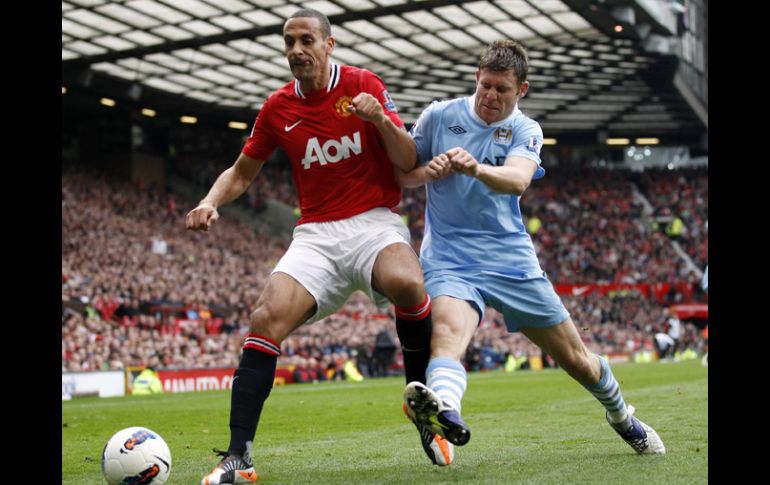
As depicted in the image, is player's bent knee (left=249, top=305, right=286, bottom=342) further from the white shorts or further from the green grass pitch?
the green grass pitch

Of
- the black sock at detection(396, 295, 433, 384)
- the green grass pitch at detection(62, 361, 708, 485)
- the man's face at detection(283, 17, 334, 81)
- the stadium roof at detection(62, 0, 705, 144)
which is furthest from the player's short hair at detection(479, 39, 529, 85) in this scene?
the stadium roof at detection(62, 0, 705, 144)

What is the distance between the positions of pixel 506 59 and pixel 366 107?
0.83 meters

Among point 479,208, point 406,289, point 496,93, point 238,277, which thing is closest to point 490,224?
point 479,208

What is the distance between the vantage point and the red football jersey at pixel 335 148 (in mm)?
5945

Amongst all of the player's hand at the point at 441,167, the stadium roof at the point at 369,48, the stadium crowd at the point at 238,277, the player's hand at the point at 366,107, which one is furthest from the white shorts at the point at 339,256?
the stadium roof at the point at 369,48

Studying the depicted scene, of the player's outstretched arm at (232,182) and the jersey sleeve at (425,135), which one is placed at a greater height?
the jersey sleeve at (425,135)

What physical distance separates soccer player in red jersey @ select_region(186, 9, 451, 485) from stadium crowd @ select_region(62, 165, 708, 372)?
35.3 ft

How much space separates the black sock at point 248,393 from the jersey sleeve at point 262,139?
135 centimetres

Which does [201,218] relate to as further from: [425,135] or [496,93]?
[496,93]

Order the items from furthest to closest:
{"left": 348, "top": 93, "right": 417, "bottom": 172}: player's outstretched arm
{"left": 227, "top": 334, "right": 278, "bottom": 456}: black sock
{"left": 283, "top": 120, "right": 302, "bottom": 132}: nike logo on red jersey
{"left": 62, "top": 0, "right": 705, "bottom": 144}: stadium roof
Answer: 1. {"left": 62, "top": 0, "right": 705, "bottom": 144}: stadium roof
2. {"left": 283, "top": 120, "right": 302, "bottom": 132}: nike logo on red jersey
3. {"left": 348, "top": 93, "right": 417, "bottom": 172}: player's outstretched arm
4. {"left": 227, "top": 334, "right": 278, "bottom": 456}: black sock

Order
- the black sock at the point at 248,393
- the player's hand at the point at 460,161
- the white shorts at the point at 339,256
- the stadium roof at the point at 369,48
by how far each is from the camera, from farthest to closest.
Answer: the stadium roof at the point at 369,48, the white shorts at the point at 339,256, the black sock at the point at 248,393, the player's hand at the point at 460,161

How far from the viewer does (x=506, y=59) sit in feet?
17.7

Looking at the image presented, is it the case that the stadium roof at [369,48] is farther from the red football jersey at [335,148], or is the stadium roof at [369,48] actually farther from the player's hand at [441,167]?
the player's hand at [441,167]

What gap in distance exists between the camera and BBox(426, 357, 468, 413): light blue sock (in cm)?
484
